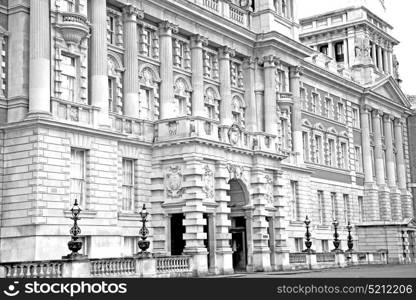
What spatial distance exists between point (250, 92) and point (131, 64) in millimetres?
13112

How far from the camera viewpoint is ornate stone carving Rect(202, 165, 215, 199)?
126ft

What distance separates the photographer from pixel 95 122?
35438 mm

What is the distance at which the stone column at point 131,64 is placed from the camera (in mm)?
39406

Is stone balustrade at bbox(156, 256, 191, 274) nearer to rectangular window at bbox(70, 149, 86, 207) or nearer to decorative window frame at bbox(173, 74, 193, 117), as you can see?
rectangular window at bbox(70, 149, 86, 207)

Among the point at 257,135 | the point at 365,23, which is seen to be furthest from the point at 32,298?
the point at 365,23

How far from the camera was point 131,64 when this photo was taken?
3981 cm

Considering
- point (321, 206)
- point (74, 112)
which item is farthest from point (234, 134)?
point (321, 206)

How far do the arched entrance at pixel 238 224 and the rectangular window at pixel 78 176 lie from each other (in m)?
11.3

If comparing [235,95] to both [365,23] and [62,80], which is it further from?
[365,23]

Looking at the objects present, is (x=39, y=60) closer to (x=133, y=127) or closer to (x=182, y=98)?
(x=133, y=127)

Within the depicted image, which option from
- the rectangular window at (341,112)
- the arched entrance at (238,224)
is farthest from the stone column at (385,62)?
the arched entrance at (238,224)

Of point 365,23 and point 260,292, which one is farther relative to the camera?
point 365,23

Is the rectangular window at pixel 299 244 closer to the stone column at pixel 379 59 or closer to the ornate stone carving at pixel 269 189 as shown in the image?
the ornate stone carving at pixel 269 189

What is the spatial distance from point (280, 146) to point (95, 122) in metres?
20.6
